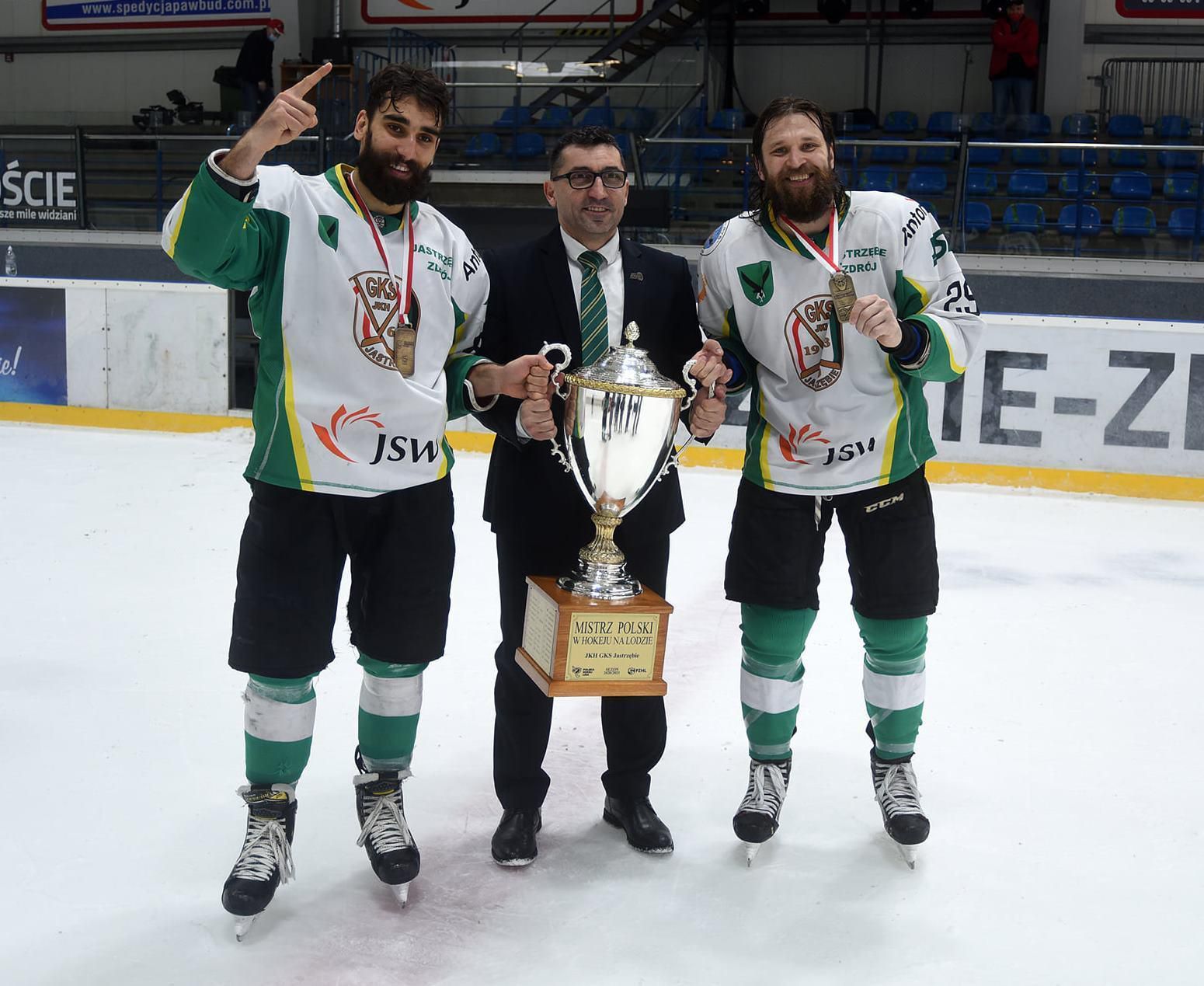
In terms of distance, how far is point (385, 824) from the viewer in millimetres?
2287

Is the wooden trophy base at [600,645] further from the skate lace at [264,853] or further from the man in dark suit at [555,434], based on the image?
the skate lace at [264,853]

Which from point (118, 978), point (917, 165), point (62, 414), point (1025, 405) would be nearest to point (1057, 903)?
point (118, 978)

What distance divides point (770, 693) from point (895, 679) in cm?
26

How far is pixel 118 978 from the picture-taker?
6.47 feet

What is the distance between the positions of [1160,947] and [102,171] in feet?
28.0

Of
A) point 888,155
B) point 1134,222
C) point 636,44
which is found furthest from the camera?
point 636,44

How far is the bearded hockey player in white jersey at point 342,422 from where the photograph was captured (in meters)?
2.10

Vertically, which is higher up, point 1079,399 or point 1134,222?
point 1134,222

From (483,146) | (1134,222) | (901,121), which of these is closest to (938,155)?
(1134,222)

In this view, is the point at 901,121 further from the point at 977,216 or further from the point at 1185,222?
the point at 1185,222

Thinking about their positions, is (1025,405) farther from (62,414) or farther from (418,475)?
(62,414)

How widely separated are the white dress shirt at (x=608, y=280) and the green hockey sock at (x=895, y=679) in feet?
2.62

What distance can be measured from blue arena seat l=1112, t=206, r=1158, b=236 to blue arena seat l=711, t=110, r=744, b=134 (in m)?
5.04

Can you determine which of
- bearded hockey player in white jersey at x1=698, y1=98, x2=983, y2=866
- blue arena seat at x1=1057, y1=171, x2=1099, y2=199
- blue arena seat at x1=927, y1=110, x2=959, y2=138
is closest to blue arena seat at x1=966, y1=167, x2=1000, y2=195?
blue arena seat at x1=1057, y1=171, x2=1099, y2=199
